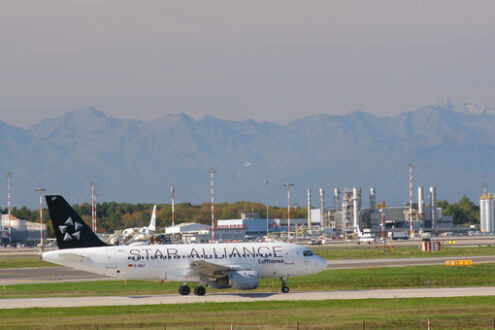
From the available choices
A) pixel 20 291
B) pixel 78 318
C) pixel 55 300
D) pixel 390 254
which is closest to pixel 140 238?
pixel 390 254

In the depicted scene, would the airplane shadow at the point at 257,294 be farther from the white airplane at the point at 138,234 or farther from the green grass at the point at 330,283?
the white airplane at the point at 138,234

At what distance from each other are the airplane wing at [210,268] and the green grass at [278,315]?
506cm

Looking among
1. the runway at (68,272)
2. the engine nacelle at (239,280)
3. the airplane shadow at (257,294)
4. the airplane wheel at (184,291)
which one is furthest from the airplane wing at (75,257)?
the runway at (68,272)

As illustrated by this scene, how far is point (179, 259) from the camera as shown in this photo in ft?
193

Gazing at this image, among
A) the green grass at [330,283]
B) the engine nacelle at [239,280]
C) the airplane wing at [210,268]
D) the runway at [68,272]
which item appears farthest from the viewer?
the runway at [68,272]

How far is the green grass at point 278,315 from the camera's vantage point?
42.9 meters

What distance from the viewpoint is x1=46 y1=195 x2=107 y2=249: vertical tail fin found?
58.8m

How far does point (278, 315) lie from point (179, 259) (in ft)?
45.4

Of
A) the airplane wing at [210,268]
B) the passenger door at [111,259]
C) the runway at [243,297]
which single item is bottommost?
the runway at [243,297]

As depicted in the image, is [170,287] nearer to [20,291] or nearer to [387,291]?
[20,291]

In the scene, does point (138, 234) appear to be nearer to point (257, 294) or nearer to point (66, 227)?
point (66, 227)

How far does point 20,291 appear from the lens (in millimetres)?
66000

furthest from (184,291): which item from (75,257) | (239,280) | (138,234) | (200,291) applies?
(138,234)

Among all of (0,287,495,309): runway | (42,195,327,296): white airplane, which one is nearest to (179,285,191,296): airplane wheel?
(42,195,327,296): white airplane
